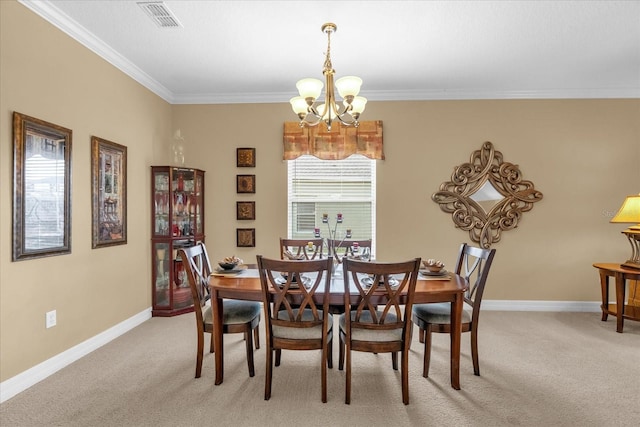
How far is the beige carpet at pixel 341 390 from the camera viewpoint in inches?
82.4

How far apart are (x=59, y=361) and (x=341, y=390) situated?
7.23ft

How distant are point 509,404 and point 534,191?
2841 millimetres

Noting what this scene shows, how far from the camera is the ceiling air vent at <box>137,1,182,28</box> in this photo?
2.55 meters

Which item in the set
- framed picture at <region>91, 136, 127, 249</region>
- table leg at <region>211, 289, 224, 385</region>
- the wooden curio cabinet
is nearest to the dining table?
table leg at <region>211, 289, 224, 385</region>

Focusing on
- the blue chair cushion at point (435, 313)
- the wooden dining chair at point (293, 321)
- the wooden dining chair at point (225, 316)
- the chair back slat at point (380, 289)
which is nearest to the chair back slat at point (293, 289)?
the wooden dining chair at point (293, 321)

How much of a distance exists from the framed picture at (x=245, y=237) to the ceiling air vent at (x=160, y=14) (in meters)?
2.36

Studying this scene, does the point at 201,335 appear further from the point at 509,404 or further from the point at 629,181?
the point at 629,181

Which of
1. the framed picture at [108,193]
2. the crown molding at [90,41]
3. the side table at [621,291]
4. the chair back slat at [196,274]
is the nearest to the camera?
the chair back slat at [196,274]

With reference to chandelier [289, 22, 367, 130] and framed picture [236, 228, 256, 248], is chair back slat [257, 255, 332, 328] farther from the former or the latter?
framed picture [236, 228, 256, 248]

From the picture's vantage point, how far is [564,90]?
4.20m

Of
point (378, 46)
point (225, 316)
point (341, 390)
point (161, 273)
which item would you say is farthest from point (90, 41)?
point (341, 390)

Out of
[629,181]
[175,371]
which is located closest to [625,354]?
[629,181]

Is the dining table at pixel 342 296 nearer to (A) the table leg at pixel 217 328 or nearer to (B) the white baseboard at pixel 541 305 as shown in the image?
(A) the table leg at pixel 217 328

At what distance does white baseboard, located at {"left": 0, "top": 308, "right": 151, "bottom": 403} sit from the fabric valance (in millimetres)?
2553
